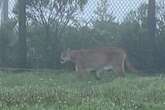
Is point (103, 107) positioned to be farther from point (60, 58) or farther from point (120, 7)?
point (120, 7)

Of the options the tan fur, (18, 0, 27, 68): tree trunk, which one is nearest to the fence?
(18, 0, 27, 68): tree trunk

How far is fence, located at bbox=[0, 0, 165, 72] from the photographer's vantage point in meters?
12.7

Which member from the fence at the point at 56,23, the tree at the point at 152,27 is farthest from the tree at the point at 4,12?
the tree at the point at 152,27

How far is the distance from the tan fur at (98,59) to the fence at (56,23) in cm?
59

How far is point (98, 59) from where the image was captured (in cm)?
1235

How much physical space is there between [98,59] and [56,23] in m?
1.29

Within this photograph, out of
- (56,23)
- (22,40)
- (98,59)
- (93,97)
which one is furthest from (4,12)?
(93,97)

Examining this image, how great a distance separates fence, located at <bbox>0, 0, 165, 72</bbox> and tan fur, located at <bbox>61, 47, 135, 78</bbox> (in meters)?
0.59

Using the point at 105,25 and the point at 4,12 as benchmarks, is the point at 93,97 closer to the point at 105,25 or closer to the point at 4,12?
the point at 105,25

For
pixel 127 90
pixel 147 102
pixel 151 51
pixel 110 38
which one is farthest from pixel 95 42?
pixel 147 102

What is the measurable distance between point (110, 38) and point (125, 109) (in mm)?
6251

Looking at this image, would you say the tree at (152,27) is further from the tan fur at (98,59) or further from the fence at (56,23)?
the tan fur at (98,59)

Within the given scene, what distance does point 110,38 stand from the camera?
13078 millimetres

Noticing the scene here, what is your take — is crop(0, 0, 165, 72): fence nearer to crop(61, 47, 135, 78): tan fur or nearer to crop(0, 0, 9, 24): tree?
crop(0, 0, 9, 24): tree
